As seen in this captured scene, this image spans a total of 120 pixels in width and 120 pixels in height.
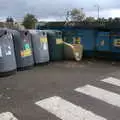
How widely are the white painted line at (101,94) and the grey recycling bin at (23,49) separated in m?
Answer: 2.50

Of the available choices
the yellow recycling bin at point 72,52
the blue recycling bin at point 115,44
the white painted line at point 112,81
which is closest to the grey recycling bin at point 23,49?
the yellow recycling bin at point 72,52

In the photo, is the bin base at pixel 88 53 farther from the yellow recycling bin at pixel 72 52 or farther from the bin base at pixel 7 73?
the bin base at pixel 7 73

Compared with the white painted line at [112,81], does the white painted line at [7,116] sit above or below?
above

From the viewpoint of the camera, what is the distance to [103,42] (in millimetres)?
10289

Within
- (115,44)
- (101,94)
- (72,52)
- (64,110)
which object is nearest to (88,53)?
(72,52)

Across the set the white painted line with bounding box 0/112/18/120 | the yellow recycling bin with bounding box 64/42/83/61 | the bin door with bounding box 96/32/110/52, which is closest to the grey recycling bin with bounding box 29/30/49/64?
the yellow recycling bin with bounding box 64/42/83/61

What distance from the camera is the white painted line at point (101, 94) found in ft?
16.6

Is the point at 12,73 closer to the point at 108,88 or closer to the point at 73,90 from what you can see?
the point at 73,90

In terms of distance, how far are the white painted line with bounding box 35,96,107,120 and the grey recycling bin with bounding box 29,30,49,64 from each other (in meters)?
3.52

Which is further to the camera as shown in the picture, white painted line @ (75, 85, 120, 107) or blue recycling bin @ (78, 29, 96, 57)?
blue recycling bin @ (78, 29, 96, 57)

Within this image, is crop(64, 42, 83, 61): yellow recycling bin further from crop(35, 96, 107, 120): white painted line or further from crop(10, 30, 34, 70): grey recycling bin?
crop(35, 96, 107, 120): white painted line

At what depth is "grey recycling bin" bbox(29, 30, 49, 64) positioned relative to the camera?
8.37 meters

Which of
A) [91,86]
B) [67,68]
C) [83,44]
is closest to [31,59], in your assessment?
[67,68]

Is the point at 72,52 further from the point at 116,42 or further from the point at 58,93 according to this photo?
the point at 58,93
